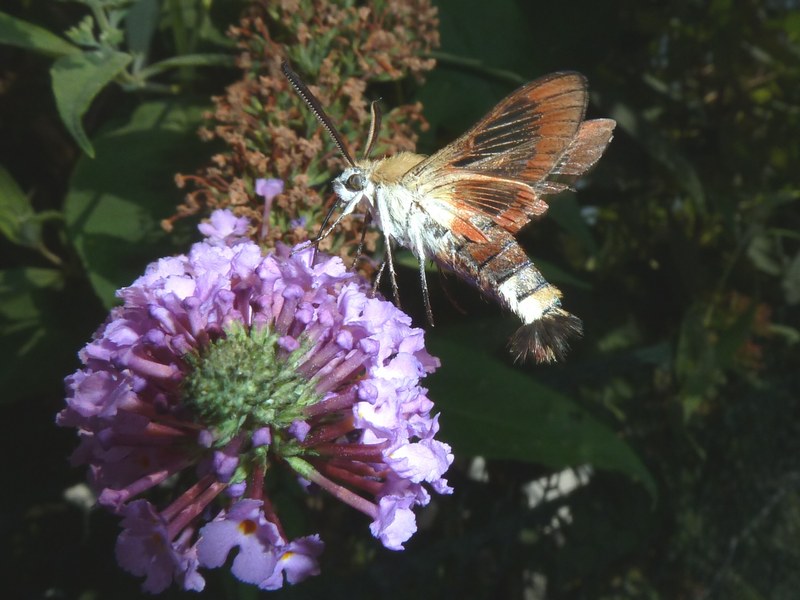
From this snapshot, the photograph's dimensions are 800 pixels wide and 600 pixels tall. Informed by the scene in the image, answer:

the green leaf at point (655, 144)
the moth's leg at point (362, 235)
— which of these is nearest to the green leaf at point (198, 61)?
the moth's leg at point (362, 235)

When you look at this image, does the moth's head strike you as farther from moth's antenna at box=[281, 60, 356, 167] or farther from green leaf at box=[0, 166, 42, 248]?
green leaf at box=[0, 166, 42, 248]

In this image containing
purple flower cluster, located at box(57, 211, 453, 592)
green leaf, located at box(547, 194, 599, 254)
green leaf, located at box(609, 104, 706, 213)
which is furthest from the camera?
green leaf, located at box(609, 104, 706, 213)

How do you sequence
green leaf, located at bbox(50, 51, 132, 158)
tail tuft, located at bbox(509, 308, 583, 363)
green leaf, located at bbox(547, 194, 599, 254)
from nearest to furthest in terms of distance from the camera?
green leaf, located at bbox(50, 51, 132, 158) < tail tuft, located at bbox(509, 308, 583, 363) < green leaf, located at bbox(547, 194, 599, 254)

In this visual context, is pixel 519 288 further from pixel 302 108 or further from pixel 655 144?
pixel 655 144

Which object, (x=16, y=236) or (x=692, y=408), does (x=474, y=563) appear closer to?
(x=692, y=408)

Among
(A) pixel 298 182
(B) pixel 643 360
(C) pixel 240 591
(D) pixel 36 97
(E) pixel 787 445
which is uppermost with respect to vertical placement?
(A) pixel 298 182

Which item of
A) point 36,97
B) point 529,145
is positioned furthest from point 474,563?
point 36,97

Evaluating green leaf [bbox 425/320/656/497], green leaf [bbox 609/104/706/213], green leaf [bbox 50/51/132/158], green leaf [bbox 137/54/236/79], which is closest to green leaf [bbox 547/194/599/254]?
green leaf [bbox 425/320/656/497]

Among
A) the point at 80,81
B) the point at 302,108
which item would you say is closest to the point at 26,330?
the point at 80,81
